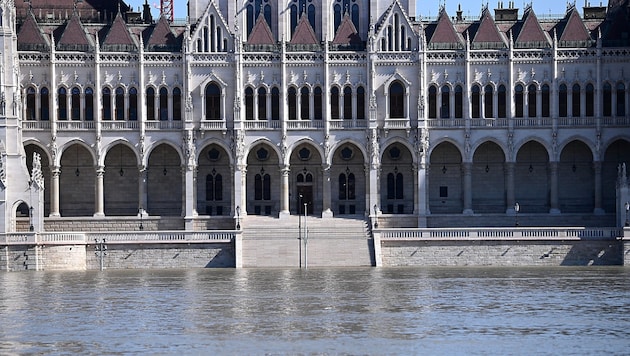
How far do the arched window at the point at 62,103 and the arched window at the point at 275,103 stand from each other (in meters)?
14.3

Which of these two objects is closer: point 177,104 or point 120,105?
point 120,105

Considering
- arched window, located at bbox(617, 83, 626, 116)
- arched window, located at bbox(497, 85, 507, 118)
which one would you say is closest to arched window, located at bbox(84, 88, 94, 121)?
arched window, located at bbox(497, 85, 507, 118)

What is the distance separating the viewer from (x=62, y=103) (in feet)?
365

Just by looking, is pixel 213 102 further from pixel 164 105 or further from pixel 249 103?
pixel 164 105

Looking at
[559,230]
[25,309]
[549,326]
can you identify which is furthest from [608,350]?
[559,230]

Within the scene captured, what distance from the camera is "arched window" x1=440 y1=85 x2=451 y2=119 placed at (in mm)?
111938

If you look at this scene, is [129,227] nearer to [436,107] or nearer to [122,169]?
[122,169]

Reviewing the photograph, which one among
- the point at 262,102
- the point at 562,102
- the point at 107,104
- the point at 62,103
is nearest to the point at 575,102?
the point at 562,102

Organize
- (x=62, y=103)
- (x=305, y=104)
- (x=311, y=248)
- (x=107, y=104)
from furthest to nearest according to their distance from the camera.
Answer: (x=305, y=104), (x=107, y=104), (x=62, y=103), (x=311, y=248)

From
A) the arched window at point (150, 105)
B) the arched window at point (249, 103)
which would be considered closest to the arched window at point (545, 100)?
the arched window at point (249, 103)

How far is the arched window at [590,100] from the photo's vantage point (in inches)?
4382

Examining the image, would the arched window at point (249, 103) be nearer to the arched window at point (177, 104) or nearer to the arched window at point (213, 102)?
→ the arched window at point (213, 102)

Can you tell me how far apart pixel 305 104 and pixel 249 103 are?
155 inches

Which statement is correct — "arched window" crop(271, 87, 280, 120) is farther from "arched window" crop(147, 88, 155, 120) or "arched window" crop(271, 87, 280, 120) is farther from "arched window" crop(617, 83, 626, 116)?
"arched window" crop(617, 83, 626, 116)
